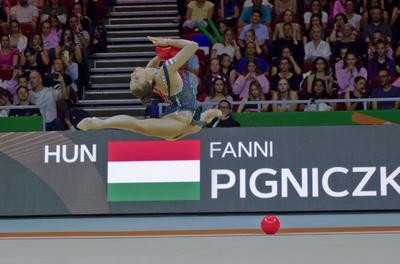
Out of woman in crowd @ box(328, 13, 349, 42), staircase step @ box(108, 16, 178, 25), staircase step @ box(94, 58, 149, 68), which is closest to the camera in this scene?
woman in crowd @ box(328, 13, 349, 42)

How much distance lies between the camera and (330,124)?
1542 centimetres

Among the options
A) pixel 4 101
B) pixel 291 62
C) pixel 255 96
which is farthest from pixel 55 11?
pixel 291 62

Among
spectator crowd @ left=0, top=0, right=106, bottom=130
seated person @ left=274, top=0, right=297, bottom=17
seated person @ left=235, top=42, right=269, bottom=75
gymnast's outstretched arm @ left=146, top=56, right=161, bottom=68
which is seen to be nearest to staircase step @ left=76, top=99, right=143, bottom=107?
spectator crowd @ left=0, top=0, right=106, bottom=130

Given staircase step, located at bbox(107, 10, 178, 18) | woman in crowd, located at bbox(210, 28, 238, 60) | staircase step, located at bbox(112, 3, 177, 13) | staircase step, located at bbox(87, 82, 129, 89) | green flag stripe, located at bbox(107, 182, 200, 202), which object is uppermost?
staircase step, located at bbox(112, 3, 177, 13)

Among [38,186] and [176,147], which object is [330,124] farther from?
[38,186]

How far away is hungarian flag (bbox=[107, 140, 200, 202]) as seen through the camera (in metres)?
14.9

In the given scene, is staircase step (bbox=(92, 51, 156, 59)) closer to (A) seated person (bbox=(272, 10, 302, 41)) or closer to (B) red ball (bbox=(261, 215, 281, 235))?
(A) seated person (bbox=(272, 10, 302, 41))

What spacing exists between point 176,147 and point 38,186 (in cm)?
234

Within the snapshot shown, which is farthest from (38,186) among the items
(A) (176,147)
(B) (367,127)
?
(B) (367,127)

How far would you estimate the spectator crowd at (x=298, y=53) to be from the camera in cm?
1627

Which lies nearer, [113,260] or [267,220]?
[113,260]

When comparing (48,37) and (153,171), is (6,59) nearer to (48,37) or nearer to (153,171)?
(48,37)

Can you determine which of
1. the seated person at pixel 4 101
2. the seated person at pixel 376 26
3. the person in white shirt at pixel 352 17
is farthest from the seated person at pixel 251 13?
the seated person at pixel 4 101

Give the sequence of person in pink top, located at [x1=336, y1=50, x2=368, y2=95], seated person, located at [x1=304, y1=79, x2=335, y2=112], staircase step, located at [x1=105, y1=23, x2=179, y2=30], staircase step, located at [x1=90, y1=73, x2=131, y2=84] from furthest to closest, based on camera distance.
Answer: staircase step, located at [x1=105, y1=23, x2=179, y2=30] < staircase step, located at [x1=90, y1=73, x2=131, y2=84] < person in pink top, located at [x1=336, y1=50, x2=368, y2=95] < seated person, located at [x1=304, y1=79, x2=335, y2=112]
